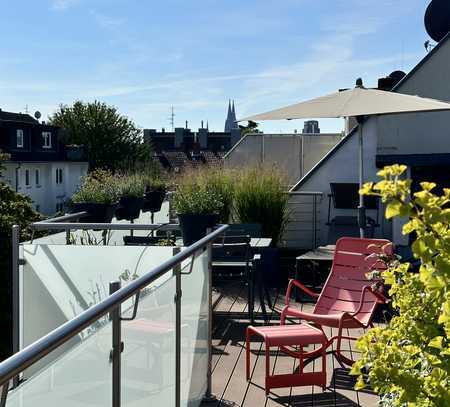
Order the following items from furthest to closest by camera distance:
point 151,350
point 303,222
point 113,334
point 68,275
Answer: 1. point 303,222
2. point 68,275
3. point 151,350
4. point 113,334

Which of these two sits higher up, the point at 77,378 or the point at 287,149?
the point at 287,149

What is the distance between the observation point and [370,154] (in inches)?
411

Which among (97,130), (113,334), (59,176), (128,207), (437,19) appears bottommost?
(113,334)

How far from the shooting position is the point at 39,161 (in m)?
41.7

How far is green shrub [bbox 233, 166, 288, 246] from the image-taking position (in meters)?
8.98

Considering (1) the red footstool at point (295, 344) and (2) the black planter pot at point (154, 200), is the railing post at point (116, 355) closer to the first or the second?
(1) the red footstool at point (295, 344)

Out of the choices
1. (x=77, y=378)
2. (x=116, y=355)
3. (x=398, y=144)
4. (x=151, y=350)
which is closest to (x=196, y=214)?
(x=151, y=350)

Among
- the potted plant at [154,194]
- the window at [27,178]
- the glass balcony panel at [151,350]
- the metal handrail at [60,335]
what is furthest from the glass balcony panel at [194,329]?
the window at [27,178]

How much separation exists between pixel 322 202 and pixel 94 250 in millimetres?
6222

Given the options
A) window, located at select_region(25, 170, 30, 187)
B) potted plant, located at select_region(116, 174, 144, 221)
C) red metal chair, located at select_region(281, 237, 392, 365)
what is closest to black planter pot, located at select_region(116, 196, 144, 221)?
potted plant, located at select_region(116, 174, 144, 221)

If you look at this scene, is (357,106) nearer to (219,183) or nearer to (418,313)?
(219,183)

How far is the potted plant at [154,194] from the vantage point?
462 inches

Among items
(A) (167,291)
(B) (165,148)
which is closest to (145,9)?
(A) (167,291)

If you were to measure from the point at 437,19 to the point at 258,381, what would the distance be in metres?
9.23
